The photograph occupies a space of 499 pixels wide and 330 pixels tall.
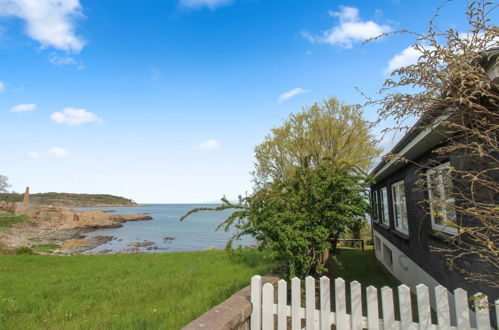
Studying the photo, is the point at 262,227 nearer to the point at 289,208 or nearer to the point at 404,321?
the point at 289,208

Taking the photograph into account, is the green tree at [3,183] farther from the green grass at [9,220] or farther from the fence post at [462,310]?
the fence post at [462,310]

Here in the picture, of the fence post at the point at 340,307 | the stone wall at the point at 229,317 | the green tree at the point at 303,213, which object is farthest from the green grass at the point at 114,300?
the fence post at the point at 340,307

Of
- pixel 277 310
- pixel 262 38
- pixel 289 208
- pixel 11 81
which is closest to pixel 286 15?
pixel 262 38

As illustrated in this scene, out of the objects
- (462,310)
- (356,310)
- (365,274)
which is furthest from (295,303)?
(365,274)

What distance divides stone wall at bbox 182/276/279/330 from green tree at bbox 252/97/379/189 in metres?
13.1

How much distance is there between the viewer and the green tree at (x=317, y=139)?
16672mm

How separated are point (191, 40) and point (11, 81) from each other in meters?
10.4

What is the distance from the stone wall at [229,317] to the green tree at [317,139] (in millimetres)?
13074

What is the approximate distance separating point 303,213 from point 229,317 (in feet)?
7.88

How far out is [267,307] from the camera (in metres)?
3.14

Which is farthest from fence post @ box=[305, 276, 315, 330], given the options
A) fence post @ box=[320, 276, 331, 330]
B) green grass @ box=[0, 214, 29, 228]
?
green grass @ box=[0, 214, 29, 228]

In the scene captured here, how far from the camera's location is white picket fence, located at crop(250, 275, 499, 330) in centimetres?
224

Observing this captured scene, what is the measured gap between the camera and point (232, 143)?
1575cm

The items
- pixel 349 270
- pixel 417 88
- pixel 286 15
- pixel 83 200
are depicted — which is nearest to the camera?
pixel 417 88
